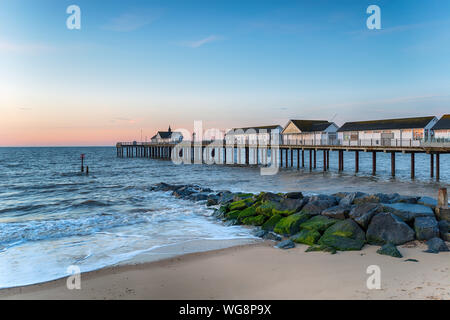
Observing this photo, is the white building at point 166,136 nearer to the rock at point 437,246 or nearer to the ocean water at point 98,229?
the ocean water at point 98,229

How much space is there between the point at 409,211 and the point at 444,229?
1125 mm

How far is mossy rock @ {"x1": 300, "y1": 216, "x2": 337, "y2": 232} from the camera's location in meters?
11.5

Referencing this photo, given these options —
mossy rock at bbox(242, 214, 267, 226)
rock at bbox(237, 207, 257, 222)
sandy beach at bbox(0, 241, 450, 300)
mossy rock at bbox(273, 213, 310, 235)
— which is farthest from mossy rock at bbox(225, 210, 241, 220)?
sandy beach at bbox(0, 241, 450, 300)

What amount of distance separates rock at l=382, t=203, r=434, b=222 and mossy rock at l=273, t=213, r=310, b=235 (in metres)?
3.00

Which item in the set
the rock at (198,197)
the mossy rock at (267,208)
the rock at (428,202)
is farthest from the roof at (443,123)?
the mossy rock at (267,208)

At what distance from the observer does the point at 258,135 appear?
5603 centimetres

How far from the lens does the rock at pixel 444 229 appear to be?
33.5 feet

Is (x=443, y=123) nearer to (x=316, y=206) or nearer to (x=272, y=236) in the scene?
(x=316, y=206)

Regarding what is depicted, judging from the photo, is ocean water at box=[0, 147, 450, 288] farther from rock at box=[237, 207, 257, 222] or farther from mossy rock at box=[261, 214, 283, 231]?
rock at box=[237, 207, 257, 222]

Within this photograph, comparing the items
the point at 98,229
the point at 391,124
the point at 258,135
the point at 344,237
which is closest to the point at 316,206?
the point at 344,237

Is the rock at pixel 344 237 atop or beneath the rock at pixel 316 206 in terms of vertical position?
beneath

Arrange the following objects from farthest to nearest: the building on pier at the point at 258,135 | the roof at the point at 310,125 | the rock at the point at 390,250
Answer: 1. the building on pier at the point at 258,135
2. the roof at the point at 310,125
3. the rock at the point at 390,250

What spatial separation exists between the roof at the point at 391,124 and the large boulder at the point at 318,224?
26311 millimetres
